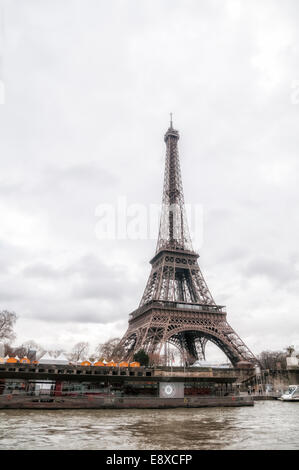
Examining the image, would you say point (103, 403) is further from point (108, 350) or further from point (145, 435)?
point (108, 350)

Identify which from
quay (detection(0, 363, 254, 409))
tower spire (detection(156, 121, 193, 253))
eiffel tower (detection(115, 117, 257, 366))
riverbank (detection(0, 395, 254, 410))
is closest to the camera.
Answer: riverbank (detection(0, 395, 254, 410))

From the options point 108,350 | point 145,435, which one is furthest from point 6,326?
point 145,435

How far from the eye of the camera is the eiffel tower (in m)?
55.9

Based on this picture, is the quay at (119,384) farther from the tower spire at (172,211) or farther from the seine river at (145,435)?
the tower spire at (172,211)

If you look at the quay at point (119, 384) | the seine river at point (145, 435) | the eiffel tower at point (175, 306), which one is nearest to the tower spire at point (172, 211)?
the eiffel tower at point (175, 306)

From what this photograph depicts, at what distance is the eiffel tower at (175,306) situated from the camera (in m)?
55.9

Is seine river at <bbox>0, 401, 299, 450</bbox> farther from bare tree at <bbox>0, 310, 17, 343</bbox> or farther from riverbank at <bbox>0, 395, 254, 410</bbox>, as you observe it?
bare tree at <bbox>0, 310, 17, 343</bbox>

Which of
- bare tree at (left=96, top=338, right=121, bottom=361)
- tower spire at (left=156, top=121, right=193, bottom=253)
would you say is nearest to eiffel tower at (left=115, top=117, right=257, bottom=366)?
tower spire at (left=156, top=121, right=193, bottom=253)

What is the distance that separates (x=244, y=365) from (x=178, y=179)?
4119 cm

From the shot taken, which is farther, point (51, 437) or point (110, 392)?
point (110, 392)

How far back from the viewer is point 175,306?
59875 mm
